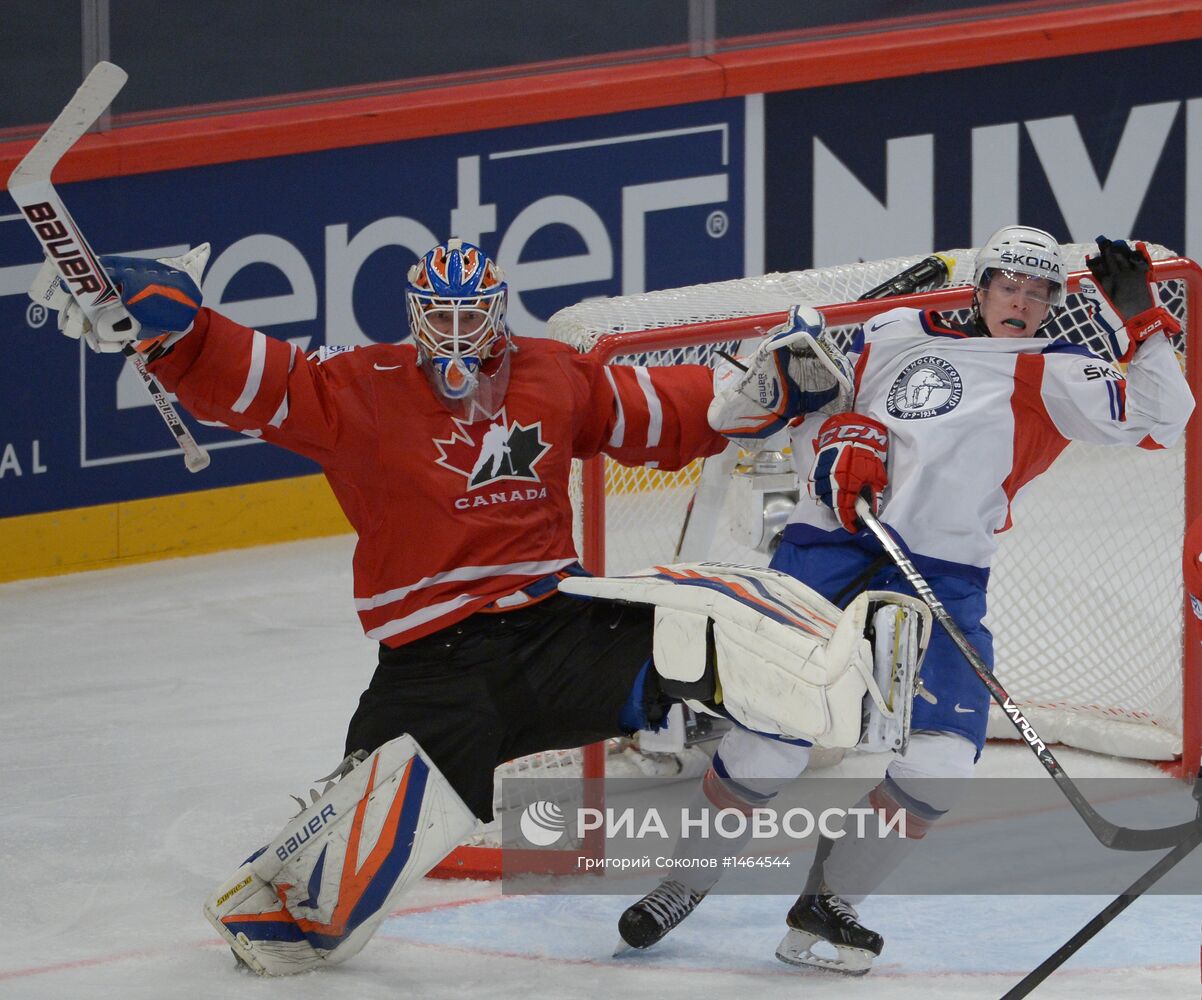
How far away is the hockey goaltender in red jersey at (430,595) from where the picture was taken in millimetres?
3387

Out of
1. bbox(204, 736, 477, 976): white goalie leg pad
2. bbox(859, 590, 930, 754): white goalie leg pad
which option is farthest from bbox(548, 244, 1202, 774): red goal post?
bbox(859, 590, 930, 754): white goalie leg pad

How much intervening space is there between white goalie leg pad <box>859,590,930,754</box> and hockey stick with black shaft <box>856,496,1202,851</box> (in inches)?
7.7

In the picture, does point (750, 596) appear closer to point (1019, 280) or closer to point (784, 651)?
point (784, 651)

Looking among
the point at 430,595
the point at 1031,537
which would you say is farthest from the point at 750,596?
the point at 1031,537

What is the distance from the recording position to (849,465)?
352cm

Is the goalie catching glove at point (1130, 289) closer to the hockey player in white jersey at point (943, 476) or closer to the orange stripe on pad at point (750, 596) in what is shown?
the hockey player in white jersey at point (943, 476)

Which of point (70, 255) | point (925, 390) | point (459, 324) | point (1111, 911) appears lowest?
point (1111, 911)

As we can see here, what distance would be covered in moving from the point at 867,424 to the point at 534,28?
3.19 meters

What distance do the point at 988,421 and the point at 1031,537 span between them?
6.26ft

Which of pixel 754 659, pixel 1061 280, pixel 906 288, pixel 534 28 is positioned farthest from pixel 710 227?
pixel 754 659

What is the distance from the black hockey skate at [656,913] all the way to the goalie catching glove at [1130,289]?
1.21m

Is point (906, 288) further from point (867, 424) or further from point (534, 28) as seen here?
point (534, 28)

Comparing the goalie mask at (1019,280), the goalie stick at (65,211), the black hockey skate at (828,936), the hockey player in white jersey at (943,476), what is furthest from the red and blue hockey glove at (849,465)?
the goalie stick at (65,211)

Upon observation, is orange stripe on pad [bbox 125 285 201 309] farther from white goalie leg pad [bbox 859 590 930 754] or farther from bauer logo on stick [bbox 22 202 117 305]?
white goalie leg pad [bbox 859 590 930 754]
